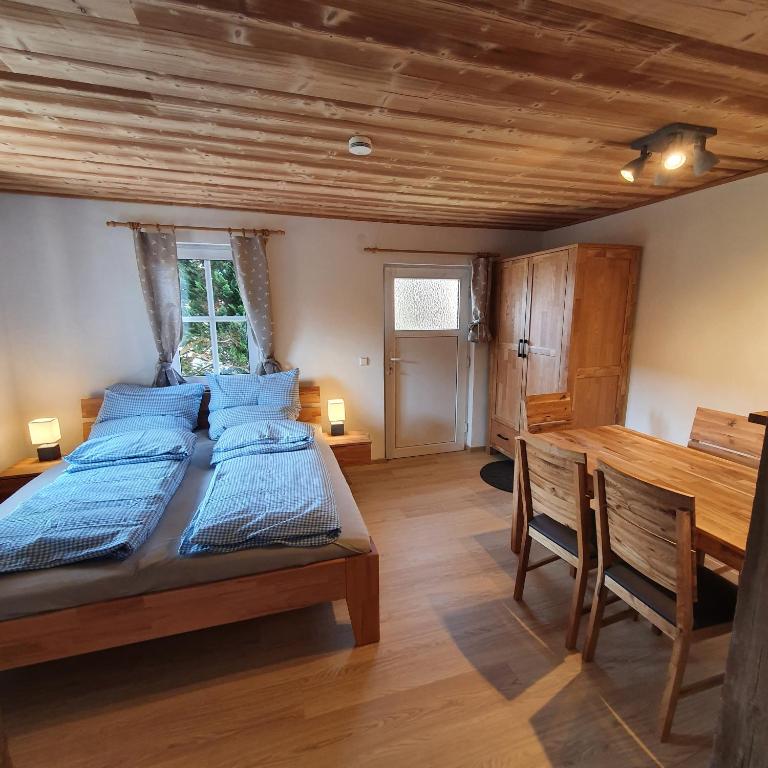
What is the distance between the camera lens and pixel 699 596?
1.42 meters

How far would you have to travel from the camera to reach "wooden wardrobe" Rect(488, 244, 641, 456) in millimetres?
2930

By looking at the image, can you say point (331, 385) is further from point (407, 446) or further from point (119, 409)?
point (119, 409)

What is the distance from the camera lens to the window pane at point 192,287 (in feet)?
10.5

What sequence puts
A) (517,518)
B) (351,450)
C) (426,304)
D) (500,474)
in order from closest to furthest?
(517,518), (351,450), (500,474), (426,304)

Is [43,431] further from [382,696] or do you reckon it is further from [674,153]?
[674,153]

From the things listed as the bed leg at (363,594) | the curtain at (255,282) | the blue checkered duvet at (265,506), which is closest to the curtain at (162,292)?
the curtain at (255,282)

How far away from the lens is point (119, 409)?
2820mm

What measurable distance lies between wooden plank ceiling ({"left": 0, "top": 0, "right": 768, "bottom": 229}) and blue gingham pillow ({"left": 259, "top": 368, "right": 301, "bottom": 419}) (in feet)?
4.84

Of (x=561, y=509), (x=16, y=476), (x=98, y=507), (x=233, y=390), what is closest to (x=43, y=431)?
(x=16, y=476)

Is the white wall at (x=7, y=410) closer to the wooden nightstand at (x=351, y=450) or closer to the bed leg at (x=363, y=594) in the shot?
the wooden nightstand at (x=351, y=450)

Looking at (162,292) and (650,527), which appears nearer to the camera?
(650,527)

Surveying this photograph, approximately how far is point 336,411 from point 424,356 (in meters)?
1.14

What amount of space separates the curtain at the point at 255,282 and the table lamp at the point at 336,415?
73 cm

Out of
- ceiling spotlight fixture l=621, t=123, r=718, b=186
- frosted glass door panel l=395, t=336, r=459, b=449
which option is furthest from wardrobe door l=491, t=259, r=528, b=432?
ceiling spotlight fixture l=621, t=123, r=718, b=186
